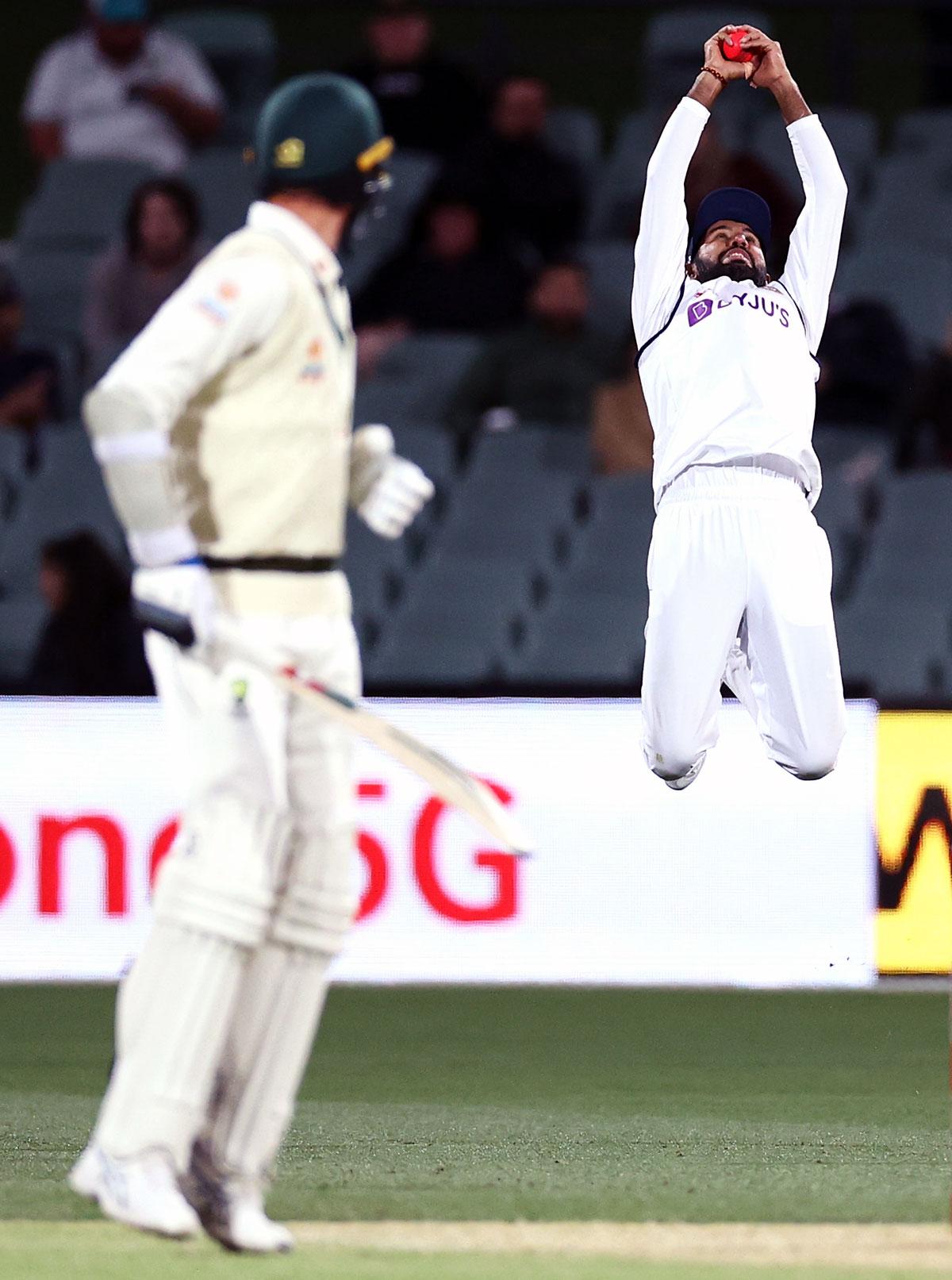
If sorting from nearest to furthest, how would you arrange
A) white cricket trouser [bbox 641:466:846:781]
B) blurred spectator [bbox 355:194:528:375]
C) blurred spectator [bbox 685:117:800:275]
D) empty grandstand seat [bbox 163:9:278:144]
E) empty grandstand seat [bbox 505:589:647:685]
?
1. white cricket trouser [bbox 641:466:846:781]
2. empty grandstand seat [bbox 505:589:647:685]
3. blurred spectator [bbox 685:117:800:275]
4. blurred spectator [bbox 355:194:528:375]
5. empty grandstand seat [bbox 163:9:278:144]

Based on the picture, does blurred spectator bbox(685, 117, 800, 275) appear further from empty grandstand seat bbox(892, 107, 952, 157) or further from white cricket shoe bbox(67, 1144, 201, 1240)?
white cricket shoe bbox(67, 1144, 201, 1240)

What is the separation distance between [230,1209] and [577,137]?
8.26m

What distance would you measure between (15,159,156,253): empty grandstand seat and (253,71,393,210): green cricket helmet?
24.8 ft

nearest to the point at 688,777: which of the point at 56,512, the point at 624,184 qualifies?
the point at 56,512

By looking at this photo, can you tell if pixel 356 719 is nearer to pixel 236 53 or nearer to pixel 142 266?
pixel 142 266

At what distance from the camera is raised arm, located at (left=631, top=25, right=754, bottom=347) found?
18.5ft

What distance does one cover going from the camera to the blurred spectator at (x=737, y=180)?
10305mm

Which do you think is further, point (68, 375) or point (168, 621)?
point (68, 375)

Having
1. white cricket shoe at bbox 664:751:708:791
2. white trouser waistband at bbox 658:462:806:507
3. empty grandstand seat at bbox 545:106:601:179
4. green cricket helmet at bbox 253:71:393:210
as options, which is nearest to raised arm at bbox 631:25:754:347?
white trouser waistband at bbox 658:462:806:507

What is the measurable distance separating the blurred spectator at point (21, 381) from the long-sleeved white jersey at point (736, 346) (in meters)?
5.06

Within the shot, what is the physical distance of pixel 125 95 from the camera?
462 inches

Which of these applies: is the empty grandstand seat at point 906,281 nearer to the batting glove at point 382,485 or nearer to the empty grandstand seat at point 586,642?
the empty grandstand seat at point 586,642

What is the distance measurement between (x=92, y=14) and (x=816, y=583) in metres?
6.63

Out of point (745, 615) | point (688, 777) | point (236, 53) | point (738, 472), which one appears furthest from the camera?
point (236, 53)
